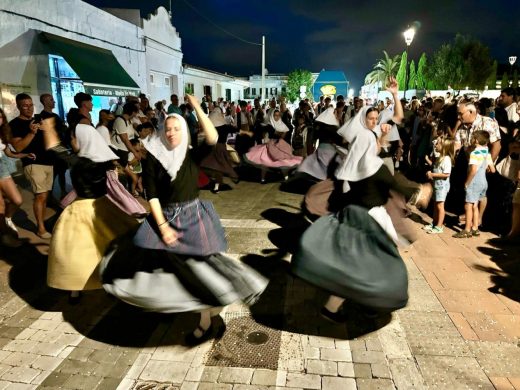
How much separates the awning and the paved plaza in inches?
384

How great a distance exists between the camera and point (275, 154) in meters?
10.1

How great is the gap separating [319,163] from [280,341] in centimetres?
406

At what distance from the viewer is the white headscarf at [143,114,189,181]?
322 cm

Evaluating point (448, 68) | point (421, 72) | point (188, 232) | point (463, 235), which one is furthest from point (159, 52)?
point (421, 72)

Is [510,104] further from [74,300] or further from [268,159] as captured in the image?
[74,300]

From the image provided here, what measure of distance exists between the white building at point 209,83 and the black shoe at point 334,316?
85.4 feet

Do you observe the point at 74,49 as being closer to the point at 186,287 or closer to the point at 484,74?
the point at 186,287

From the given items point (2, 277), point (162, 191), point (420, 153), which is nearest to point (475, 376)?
point (162, 191)

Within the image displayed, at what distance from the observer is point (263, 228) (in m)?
6.66

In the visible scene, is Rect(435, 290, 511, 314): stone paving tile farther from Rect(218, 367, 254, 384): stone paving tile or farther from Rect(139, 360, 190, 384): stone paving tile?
Rect(139, 360, 190, 384): stone paving tile

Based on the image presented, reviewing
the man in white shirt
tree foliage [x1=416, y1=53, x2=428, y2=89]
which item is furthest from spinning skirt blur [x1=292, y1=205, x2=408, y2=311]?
tree foliage [x1=416, y1=53, x2=428, y2=89]

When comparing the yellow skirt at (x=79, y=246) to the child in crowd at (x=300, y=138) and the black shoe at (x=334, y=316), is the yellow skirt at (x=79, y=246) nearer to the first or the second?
the black shoe at (x=334, y=316)

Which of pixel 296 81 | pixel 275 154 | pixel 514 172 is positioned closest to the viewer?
pixel 514 172

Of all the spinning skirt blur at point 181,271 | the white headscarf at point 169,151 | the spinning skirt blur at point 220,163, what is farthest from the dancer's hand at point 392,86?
the spinning skirt blur at point 220,163
